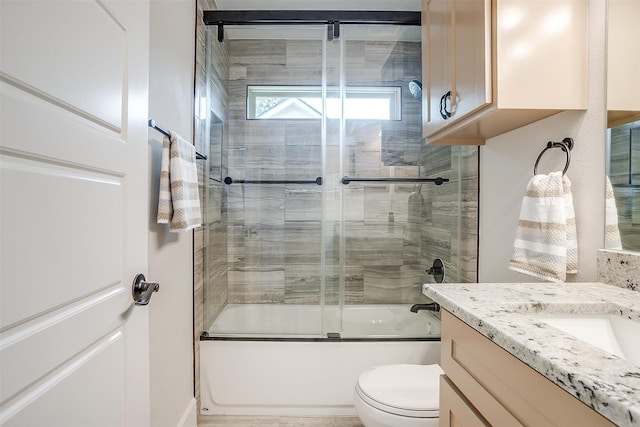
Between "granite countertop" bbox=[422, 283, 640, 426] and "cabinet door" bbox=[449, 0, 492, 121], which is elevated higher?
"cabinet door" bbox=[449, 0, 492, 121]

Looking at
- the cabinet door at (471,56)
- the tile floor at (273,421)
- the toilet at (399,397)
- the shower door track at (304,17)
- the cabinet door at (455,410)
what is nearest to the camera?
the cabinet door at (455,410)

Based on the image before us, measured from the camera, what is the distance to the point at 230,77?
2.29 m

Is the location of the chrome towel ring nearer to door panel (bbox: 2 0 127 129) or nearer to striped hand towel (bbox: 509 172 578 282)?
striped hand towel (bbox: 509 172 578 282)

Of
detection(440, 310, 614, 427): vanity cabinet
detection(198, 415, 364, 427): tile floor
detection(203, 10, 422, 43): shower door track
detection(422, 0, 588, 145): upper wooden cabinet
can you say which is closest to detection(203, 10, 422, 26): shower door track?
detection(203, 10, 422, 43): shower door track

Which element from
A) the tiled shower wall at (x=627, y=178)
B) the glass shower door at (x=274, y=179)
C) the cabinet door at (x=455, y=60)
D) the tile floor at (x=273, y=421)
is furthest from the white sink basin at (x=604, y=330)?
the glass shower door at (x=274, y=179)

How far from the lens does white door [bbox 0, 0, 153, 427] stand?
501 mm

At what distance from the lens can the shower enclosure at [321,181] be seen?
2113mm

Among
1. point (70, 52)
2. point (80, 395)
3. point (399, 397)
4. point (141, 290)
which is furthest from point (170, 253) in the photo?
point (399, 397)

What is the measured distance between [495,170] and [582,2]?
2.32ft

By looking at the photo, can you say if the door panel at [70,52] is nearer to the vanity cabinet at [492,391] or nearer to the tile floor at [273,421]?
the vanity cabinet at [492,391]

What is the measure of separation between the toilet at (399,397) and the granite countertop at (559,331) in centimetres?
61

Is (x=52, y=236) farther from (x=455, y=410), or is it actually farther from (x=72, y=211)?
(x=455, y=410)

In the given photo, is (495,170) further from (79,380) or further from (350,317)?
(79,380)

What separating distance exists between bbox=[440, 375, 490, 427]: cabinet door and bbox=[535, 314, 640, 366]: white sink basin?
27 centimetres
